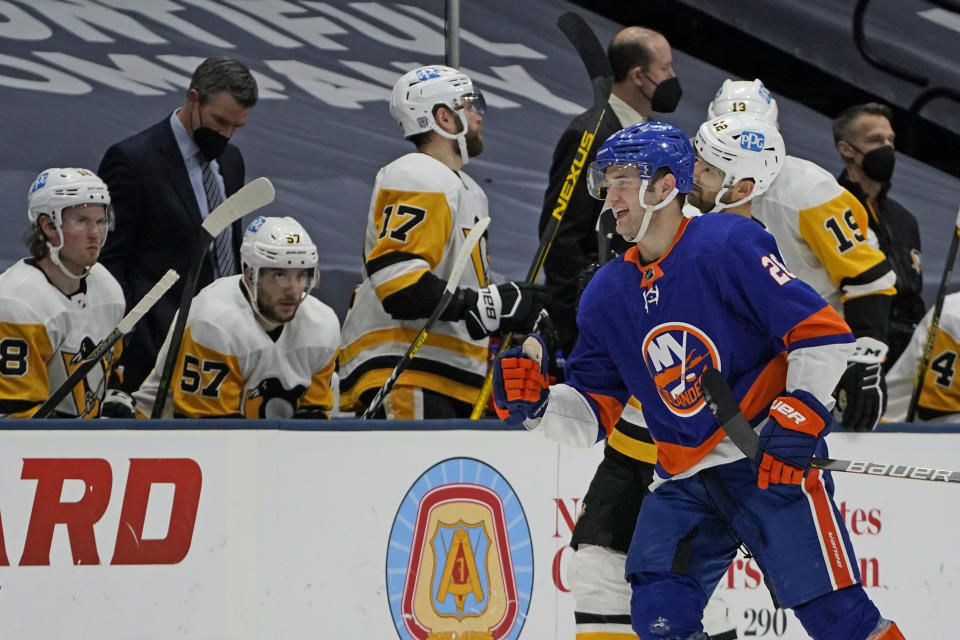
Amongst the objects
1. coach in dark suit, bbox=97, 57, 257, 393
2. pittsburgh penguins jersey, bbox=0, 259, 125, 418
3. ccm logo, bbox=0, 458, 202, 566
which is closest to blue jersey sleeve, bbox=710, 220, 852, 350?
ccm logo, bbox=0, 458, 202, 566

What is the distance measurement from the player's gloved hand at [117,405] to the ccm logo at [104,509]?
0.54 metres

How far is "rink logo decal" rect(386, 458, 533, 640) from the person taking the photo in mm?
3697

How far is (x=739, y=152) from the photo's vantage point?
10.9 ft

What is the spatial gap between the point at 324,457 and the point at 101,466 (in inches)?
20.8

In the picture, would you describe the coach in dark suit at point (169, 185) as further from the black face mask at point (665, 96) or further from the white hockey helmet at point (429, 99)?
the black face mask at point (665, 96)

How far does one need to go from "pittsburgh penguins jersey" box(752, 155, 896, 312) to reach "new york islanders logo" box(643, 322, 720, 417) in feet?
3.74

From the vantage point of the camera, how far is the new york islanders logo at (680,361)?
276 cm

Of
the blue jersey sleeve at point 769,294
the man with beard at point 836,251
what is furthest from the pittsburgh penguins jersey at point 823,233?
the blue jersey sleeve at point 769,294

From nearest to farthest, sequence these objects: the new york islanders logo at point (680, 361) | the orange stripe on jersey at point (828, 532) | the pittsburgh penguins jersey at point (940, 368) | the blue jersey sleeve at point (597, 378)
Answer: the orange stripe on jersey at point (828, 532), the new york islanders logo at point (680, 361), the blue jersey sleeve at point (597, 378), the pittsburgh penguins jersey at point (940, 368)

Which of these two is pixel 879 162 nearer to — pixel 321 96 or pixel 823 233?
pixel 823 233

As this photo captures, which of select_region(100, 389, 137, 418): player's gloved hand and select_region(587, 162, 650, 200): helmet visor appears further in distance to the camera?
select_region(100, 389, 137, 418): player's gloved hand

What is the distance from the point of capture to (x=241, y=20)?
16.4 ft

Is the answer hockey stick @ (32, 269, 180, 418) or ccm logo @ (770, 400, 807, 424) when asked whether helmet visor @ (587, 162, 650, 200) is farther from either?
hockey stick @ (32, 269, 180, 418)

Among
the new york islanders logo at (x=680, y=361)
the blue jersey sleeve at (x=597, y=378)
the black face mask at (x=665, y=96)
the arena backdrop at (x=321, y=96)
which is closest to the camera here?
the new york islanders logo at (x=680, y=361)
